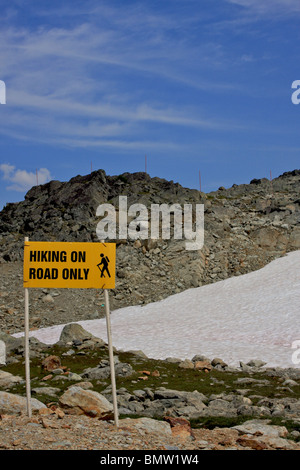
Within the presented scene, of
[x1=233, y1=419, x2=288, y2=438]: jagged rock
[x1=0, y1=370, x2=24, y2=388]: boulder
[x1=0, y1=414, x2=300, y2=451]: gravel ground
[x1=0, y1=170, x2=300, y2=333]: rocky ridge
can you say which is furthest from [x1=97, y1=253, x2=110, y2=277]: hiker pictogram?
[x1=0, y1=170, x2=300, y2=333]: rocky ridge

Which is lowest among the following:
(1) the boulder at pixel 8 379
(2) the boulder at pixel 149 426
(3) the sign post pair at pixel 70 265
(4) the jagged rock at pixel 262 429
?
(1) the boulder at pixel 8 379

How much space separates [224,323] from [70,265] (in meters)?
22.5

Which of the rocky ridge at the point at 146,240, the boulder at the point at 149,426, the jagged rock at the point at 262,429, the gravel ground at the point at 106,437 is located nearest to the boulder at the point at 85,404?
the gravel ground at the point at 106,437

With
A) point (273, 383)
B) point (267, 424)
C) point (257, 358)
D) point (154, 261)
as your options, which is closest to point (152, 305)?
point (154, 261)

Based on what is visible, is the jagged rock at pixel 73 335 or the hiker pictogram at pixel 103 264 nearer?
the hiker pictogram at pixel 103 264

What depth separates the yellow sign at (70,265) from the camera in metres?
15.1

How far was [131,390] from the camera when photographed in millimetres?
20828

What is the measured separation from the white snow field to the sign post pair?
14.8 metres

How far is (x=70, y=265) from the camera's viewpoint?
599 inches

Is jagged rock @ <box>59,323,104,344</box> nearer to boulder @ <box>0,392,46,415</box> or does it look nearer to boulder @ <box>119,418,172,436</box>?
boulder @ <box>0,392,46,415</box>

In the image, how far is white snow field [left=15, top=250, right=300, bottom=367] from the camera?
29.5m

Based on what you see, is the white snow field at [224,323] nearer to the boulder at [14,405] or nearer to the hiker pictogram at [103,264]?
the boulder at [14,405]

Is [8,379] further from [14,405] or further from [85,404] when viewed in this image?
[85,404]

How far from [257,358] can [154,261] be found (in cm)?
2213
